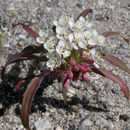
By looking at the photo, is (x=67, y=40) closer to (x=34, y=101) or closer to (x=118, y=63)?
(x=118, y=63)

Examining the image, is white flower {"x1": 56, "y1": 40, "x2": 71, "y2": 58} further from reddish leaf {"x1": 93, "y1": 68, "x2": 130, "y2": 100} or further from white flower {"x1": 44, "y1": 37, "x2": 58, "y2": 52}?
reddish leaf {"x1": 93, "y1": 68, "x2": 130, "y2": 100}

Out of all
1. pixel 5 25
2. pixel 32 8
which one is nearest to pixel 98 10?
pixel 32 8

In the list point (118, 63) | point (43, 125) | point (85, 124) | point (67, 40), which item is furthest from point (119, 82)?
point (43, 125)

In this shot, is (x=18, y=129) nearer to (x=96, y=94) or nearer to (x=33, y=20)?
(x=96, y=94)

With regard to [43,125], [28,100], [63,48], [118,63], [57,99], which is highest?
[63,48]

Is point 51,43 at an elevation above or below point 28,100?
above

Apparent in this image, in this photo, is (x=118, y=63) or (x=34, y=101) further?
(x=34, y=101)
